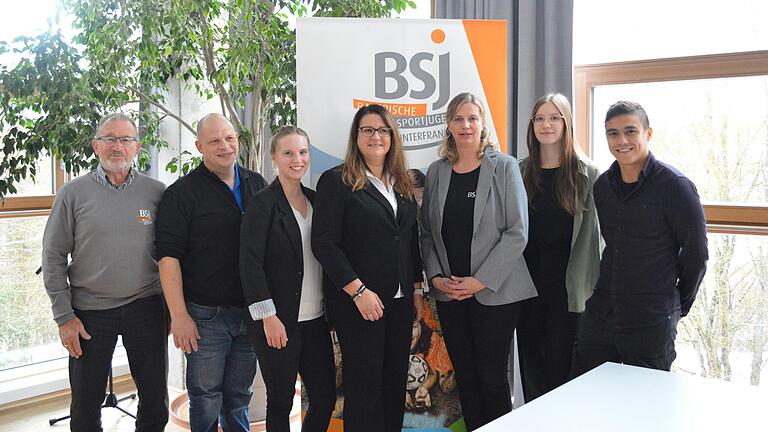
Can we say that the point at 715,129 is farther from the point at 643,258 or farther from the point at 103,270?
the point at 103,270

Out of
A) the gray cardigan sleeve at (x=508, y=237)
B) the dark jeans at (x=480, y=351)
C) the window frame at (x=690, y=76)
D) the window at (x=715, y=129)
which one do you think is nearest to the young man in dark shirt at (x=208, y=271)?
the dark jeans at (x=480, y=351)

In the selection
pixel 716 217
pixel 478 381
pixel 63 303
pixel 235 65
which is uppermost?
pixel 235 65

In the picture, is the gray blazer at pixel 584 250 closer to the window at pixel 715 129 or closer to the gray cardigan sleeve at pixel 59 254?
the window at pixel 715 129

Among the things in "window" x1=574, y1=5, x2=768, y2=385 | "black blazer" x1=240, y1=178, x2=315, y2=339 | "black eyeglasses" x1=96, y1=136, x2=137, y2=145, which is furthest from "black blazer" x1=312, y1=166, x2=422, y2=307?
"window" x1=574, y1=5, x2=768, y2=385

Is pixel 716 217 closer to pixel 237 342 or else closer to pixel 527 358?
pixel 527 358

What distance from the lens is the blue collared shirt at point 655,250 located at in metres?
2.26

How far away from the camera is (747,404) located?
1.68 meters

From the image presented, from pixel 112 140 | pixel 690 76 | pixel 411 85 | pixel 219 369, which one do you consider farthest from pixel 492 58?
pixel 219 369

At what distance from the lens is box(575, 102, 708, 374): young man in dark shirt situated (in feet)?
7.46

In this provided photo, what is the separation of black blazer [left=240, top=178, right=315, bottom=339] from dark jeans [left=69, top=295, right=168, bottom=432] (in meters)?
0.50

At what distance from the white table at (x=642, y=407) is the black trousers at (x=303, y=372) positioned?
3.58ft

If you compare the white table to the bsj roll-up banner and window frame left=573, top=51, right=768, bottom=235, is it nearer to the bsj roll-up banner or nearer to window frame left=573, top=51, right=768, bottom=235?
the bsj roll-up banner

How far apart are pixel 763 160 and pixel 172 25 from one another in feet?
9.89

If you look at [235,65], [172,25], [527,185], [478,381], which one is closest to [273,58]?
[235,65]
